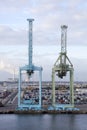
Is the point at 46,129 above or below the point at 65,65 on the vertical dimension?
below

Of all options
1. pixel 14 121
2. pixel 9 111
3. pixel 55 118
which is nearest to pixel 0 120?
pixel 14 121

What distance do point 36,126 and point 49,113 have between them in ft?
59.7

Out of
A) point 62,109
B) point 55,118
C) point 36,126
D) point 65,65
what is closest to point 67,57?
point 65,65

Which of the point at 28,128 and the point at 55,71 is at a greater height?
the point at 55,71

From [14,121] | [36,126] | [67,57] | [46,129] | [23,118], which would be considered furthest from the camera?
[67,57]

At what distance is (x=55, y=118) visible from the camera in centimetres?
6272

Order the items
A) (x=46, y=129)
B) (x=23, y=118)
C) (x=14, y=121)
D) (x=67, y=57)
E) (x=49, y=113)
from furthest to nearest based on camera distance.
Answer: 1. (x=67, y=57)
2. (x=49, y=113)
3. (x=23, y=118)
4. (x=14, y=121)
5. (x=46, y=129)

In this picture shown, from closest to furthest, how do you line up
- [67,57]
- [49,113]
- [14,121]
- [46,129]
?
[46,129]
[14,121]
[49,113]
[67,57]

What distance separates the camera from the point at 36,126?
173ft

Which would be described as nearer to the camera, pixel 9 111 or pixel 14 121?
pixel 14 121

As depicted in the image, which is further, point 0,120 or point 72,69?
point 72,69

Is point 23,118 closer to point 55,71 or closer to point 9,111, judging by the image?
point 9,111

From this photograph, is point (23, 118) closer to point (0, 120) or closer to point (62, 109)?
point (0, 120)

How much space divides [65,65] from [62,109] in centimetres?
584
